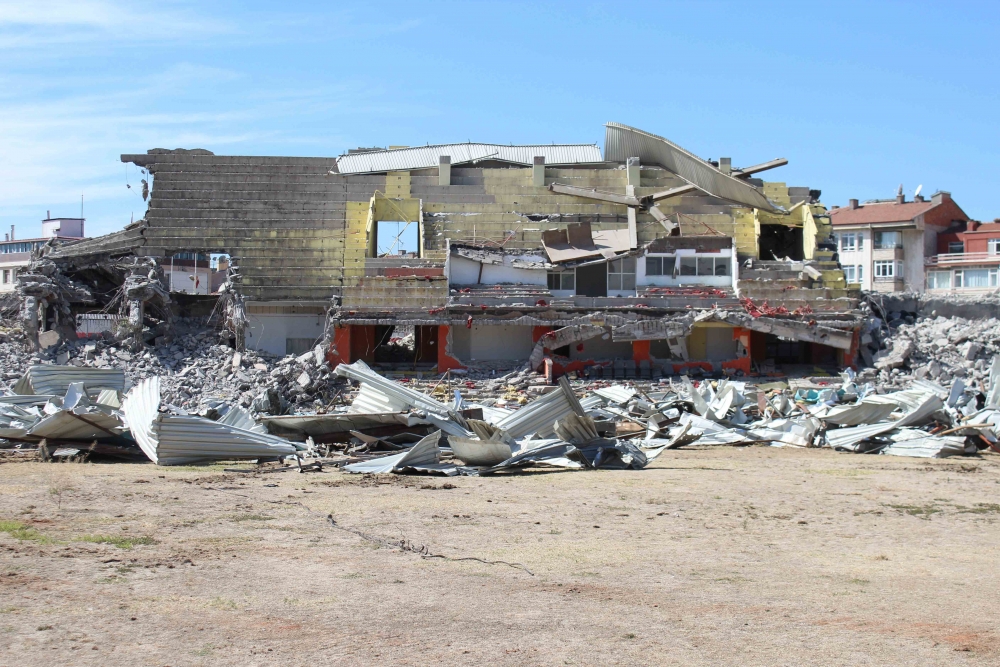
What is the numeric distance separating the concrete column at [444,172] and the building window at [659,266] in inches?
301

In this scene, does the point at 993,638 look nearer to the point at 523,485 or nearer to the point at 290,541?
the point at 290,541

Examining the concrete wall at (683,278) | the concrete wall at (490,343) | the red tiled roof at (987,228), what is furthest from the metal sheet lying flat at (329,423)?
the red tiled roof at (987,228)

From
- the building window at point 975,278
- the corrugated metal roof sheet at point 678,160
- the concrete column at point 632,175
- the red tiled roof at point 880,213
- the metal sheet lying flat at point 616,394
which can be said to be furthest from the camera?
the red tiled roof at point 880,213

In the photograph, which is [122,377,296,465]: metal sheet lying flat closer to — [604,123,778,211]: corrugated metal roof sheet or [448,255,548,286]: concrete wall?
[448,255,548,286]: concrete wall

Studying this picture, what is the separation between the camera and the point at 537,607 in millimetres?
6945

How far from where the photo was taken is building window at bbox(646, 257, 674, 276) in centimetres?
3194

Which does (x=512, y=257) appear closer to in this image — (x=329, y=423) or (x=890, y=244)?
(x=329, y=423)

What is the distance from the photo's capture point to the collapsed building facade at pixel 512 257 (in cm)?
2936

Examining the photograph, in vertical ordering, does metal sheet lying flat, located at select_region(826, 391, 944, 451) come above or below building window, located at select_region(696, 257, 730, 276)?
below

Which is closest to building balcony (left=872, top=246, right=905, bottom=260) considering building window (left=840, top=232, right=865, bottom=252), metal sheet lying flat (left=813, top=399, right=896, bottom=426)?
building window (left=840, top=232, right=865, bottom=252)

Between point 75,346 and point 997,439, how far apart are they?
23.0m

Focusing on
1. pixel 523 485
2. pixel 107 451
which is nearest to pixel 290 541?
pixel 523 485

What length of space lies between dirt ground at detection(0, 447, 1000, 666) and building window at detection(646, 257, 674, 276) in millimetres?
19311

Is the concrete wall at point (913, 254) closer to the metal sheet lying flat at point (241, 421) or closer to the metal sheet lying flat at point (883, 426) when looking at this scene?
the metal sheet lying flat at point (883, 426)
